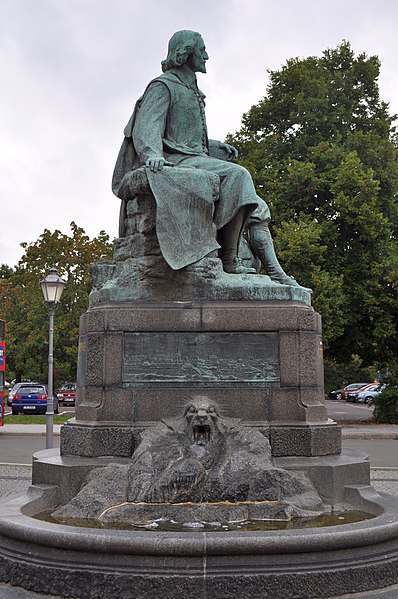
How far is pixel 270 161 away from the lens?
24.7 m

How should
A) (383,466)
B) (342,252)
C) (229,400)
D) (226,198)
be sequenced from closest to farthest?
(229,400)
(226,198)
(383,466)
(342,252)

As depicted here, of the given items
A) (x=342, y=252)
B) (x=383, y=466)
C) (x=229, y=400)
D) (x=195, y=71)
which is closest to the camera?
(x=229, y=400)

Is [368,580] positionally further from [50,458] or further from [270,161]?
[270,161]

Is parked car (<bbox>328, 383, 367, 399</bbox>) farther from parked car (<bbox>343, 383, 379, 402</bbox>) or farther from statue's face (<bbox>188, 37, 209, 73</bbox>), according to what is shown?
statue's face (<bbox>188, 37, 209, 73</bbox>)

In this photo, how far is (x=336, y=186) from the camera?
22297mm

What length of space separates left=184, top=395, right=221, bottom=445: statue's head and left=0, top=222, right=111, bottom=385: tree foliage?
30658 mm

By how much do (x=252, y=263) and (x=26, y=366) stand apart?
3791 centimetres

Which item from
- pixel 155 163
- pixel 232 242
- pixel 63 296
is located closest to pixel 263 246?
pixel 232 242

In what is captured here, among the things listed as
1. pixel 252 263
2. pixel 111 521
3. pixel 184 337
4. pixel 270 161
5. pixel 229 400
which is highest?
pixel 270 161

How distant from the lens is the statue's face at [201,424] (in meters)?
5.98

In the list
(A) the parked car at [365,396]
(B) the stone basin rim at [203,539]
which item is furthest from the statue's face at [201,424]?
(A) the parked car at [365,396]

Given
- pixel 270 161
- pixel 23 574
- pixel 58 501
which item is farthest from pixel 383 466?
pixel 270 161

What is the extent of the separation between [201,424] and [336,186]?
1757 centimetres

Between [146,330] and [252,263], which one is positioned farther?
[252,263]
